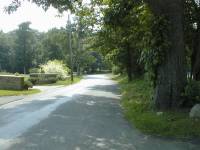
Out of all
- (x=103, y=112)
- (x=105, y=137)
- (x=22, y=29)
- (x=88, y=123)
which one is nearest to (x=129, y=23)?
(x=103, y=112)

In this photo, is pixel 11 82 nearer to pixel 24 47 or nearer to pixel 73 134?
pixel 73 134

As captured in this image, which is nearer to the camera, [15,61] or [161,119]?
[161,119]

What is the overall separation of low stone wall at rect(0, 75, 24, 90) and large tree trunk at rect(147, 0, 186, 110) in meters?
20.8

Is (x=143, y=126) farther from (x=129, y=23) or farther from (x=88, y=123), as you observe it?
(x=129, y=23)

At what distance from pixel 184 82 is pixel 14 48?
96846mm

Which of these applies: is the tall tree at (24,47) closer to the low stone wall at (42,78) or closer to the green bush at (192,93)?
the low stone wall at (42,78)

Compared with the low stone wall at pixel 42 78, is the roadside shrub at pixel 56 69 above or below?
above

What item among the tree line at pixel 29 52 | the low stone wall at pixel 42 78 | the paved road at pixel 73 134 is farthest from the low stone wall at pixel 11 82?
the tree line at pixel 29 52

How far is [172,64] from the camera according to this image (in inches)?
615

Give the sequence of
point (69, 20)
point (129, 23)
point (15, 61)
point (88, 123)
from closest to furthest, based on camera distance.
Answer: point (88, 123)
point (129, 23)
point (69, 20)
point (15, 61)

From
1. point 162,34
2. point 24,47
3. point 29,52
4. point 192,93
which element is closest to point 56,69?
point 162,34

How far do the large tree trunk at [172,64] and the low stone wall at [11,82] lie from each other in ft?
68.2

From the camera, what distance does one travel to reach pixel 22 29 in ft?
371

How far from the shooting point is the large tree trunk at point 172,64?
51.0 feet
